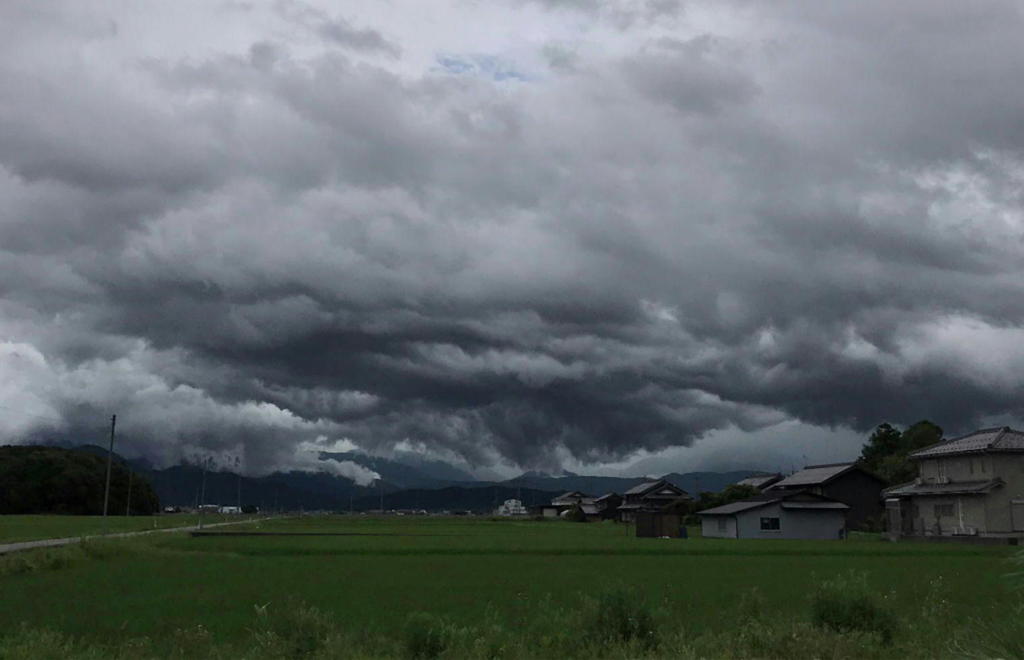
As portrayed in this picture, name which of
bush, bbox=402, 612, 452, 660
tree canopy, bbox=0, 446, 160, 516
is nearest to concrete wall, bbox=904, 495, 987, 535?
bush, bbox=402, 612, 452, 660

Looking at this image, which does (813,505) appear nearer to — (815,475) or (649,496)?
(815,475)

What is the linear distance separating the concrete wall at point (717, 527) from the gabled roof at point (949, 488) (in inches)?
517

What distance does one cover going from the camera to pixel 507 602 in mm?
27938

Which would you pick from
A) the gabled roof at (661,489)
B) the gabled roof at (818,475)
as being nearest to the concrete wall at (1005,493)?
the gabled roof at (818,475)

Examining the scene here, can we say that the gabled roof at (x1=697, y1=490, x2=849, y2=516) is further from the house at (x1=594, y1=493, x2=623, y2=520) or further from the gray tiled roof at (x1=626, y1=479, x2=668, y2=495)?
the house at (x1=594, y1=493, x2=623, y2=520)

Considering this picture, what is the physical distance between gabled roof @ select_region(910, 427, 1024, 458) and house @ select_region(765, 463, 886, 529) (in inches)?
593

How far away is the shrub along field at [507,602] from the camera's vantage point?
1667 cm

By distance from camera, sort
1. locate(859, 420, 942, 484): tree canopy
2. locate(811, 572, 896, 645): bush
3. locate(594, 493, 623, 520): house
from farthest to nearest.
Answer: locate(594, 493, 623, 520): house, locate(859, 420, 942, 484): tree canopy, locate(811, 572, 896, 645): bush

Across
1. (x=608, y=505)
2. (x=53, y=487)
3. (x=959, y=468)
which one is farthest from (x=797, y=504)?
(x=53, y=487)

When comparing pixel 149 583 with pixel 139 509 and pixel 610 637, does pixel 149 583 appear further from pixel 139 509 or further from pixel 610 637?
pixel 139 509

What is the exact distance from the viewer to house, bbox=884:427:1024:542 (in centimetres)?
6988

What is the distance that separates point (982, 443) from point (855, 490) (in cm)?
2317

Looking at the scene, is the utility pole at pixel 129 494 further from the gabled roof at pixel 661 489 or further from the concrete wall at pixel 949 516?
the concrete wall at pixel 949 516

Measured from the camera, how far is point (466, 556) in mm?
50500
